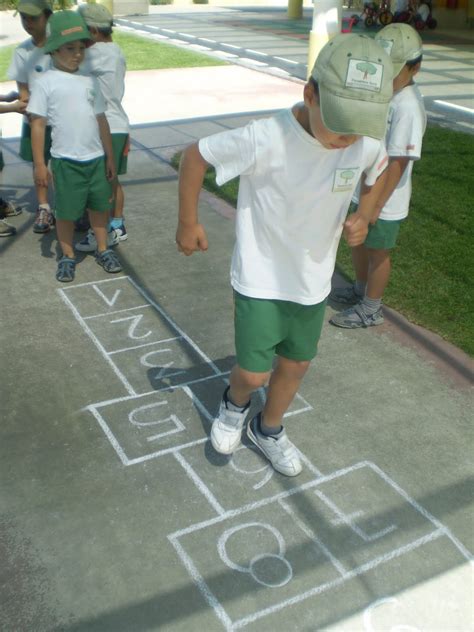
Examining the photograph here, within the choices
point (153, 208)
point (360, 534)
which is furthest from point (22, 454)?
point (153, 208)

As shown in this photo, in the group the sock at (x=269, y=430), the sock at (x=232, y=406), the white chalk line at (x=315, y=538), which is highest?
the sock at (x=232, y=406)

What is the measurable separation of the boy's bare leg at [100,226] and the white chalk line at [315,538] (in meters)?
2.97

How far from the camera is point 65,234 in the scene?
16.8 ft

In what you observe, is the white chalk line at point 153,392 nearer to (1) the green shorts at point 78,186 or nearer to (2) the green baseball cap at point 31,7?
(1) the green shorts at point 78,186

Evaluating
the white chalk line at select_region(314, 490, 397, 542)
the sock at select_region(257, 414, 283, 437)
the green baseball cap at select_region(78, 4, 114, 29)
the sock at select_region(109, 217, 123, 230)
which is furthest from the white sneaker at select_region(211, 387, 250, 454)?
the green baseball cap at select_region(78, 4, 114, 29)

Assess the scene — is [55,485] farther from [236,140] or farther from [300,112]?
[300,112]

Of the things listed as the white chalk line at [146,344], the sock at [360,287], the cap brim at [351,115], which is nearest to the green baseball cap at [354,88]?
the cap brim at [351,115]

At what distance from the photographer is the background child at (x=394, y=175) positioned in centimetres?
370

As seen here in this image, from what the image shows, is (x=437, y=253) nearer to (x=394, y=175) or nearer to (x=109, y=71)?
(x=394, y=175)

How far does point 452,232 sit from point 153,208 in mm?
2858

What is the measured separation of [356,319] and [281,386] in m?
1.64

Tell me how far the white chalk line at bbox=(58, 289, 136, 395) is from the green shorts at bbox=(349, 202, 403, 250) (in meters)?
1.75

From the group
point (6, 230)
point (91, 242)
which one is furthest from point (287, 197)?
point (6, 230)

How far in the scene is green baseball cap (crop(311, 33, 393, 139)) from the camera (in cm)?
221
